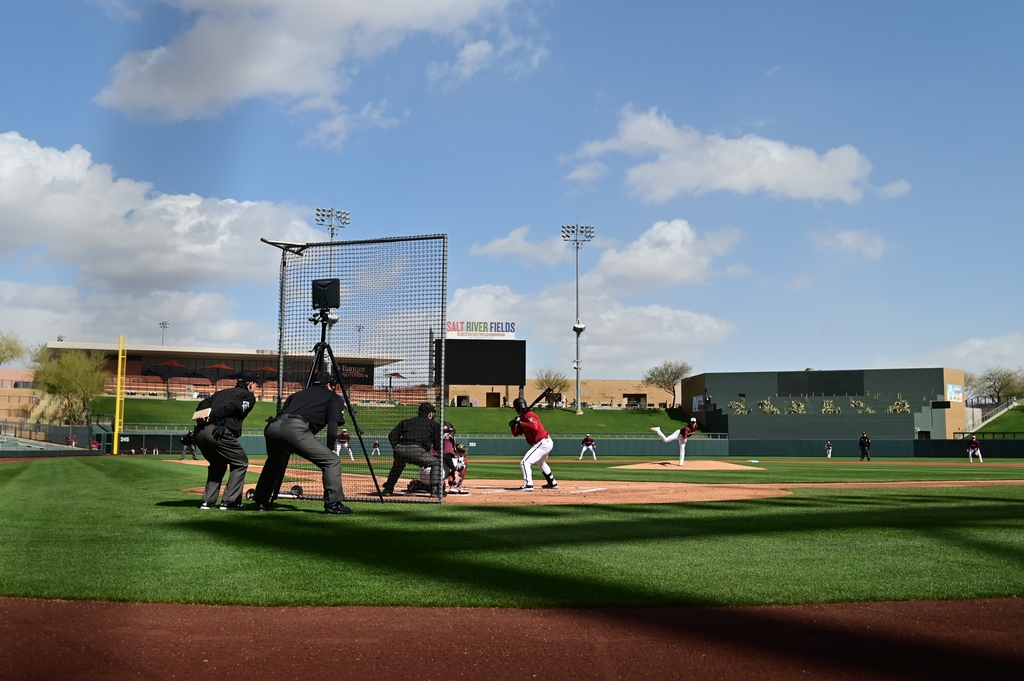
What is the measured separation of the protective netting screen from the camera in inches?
495

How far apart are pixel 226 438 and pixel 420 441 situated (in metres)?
3.04

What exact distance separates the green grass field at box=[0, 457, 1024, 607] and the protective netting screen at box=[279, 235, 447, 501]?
1954 millimetres

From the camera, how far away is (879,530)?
887cm

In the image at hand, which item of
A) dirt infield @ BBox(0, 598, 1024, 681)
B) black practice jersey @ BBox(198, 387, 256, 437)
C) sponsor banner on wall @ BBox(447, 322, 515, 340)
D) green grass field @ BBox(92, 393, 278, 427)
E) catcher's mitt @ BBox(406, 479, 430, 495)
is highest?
sponsor banner on wall @ BBox(447, 322, 515, 340)

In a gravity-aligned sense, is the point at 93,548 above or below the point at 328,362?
below

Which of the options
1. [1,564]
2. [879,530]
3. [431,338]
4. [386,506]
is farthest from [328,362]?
[879,530]

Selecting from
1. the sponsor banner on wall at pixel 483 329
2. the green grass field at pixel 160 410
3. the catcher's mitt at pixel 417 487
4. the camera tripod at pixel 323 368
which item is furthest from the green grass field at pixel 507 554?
the sponsor banner on wall at pixel 483 329

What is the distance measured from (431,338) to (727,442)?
137 ft

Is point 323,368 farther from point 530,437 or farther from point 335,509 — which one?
point 530,437

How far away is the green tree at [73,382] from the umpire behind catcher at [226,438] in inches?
2168

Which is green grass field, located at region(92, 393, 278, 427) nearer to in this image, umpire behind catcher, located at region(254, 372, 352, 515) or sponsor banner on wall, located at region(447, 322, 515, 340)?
sponsor banner on wall, located at region(447, 322, 515, 340)

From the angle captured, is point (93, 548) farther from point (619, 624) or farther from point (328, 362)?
point (328, 362)

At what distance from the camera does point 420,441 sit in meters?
12.5

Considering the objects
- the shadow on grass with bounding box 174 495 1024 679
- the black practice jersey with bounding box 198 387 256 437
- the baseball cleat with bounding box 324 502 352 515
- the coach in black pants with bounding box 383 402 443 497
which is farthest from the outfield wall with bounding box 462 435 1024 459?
the baseball cleat with bounding box 324 502 352 515
